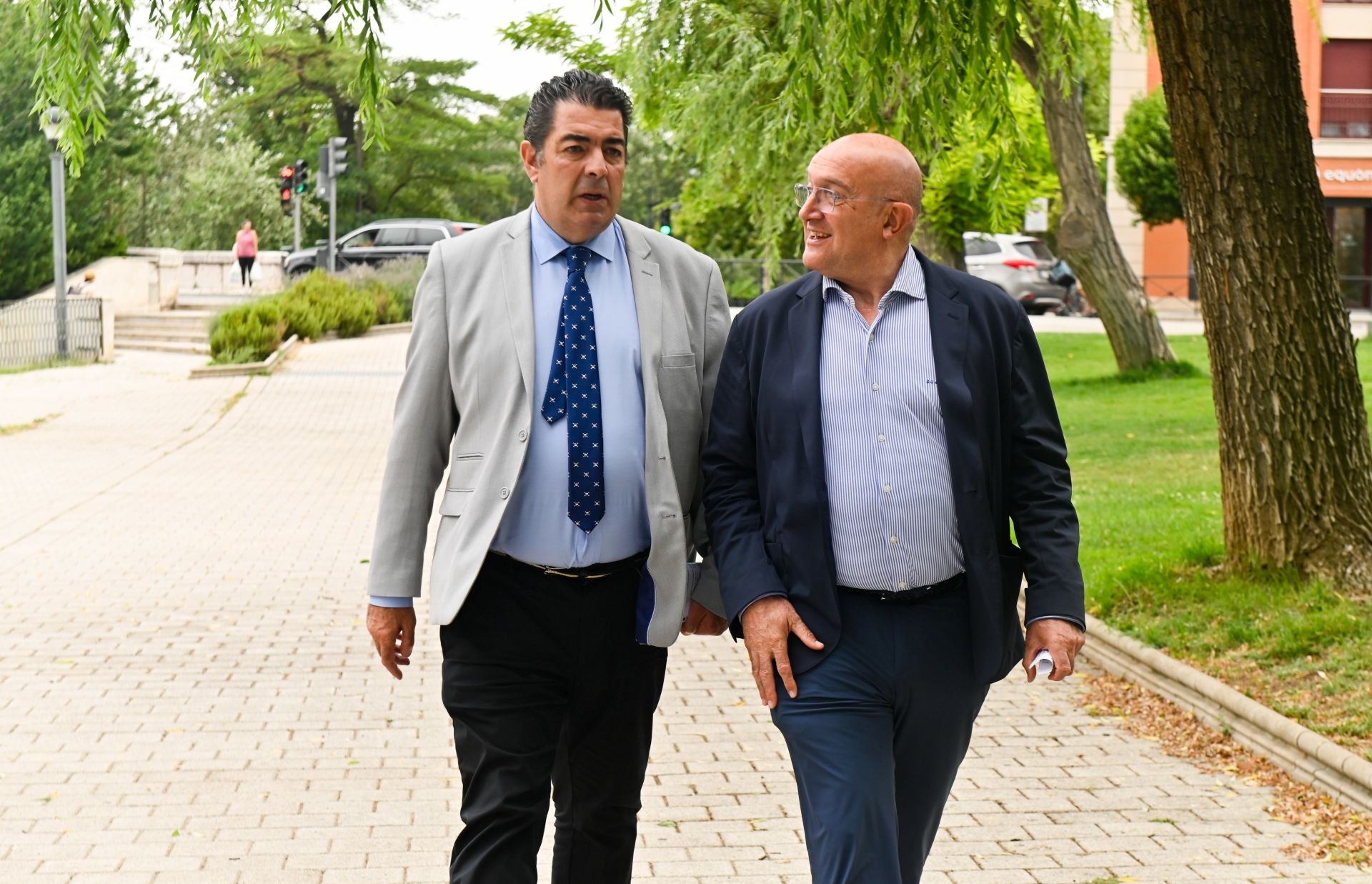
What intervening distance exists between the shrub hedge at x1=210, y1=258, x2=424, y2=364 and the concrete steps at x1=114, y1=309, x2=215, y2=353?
1.59 meters

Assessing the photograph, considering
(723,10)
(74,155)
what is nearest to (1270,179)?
(74,155)

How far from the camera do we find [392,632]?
366cm

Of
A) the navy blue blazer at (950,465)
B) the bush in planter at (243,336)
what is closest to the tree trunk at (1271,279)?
the navy blue blazer at (950,465)

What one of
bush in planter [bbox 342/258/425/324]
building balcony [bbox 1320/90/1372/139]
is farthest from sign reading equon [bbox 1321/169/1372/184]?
bush in planter [bbox 342/258/425/324]

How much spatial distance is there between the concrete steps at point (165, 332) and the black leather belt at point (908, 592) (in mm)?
27865

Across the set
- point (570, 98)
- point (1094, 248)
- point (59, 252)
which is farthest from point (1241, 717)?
point (59, 252)

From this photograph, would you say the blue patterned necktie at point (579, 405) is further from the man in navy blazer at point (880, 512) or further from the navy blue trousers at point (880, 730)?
the navy blue trousers at point (880, 730)

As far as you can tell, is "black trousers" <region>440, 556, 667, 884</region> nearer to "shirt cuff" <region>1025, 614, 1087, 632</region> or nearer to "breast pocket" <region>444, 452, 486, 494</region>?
"breast pocket" <region>444, 452, 486, 494</region>

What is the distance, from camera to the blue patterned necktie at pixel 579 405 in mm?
3531

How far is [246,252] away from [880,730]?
38023 mm

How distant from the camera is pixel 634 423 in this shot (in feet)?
11.8

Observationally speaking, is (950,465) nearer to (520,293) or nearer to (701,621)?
(701,621)

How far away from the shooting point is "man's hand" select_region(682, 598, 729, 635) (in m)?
3.71

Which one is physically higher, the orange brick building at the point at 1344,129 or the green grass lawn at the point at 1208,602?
the orange brick building at the point at 1344,129
